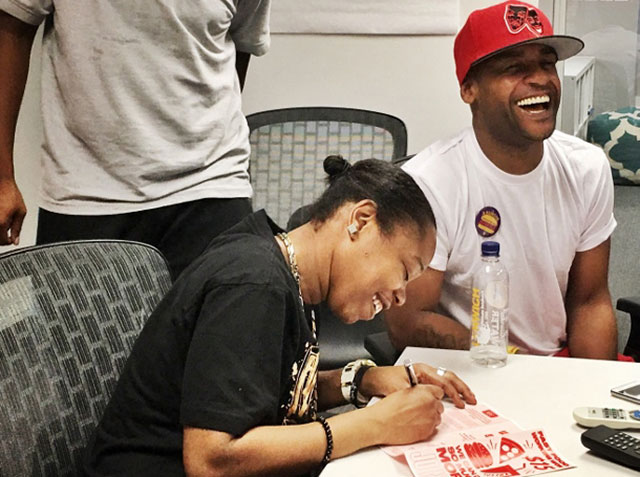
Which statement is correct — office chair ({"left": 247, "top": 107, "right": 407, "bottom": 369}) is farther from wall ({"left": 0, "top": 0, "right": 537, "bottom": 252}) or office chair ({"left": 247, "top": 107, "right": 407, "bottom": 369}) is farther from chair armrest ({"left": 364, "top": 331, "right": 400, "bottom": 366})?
chair armrest ({"left": 364, "top": 331, "right": 400, "bottom": 366})

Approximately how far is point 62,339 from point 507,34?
1.19m

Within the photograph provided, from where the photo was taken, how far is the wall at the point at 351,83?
9.00ft

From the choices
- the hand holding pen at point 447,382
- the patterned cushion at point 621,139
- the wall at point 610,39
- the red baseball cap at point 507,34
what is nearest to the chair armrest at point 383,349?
the hand holding pen at point 447,382

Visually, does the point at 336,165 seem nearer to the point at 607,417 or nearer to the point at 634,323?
the point at 607,417

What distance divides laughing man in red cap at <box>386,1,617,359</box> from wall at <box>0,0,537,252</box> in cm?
84

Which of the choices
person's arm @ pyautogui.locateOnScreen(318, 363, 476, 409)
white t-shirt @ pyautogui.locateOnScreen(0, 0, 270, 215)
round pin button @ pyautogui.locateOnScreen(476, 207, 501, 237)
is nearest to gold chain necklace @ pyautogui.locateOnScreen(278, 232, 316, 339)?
person's arm @ pyautogui.locateOnScreen(318, 363, 476, 409)

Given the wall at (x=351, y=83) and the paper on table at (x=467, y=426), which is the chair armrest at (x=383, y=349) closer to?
the paper on table at (x=467, y=426)

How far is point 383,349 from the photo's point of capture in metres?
1.74

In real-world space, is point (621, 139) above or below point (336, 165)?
below

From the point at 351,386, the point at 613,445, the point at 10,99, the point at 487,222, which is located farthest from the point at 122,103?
the point at 613,445

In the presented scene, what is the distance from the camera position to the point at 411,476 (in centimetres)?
109

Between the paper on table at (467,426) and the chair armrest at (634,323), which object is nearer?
the paper on table at (467,426)

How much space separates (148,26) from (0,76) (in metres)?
0.31

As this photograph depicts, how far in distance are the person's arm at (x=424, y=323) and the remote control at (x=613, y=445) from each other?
1.96ft
